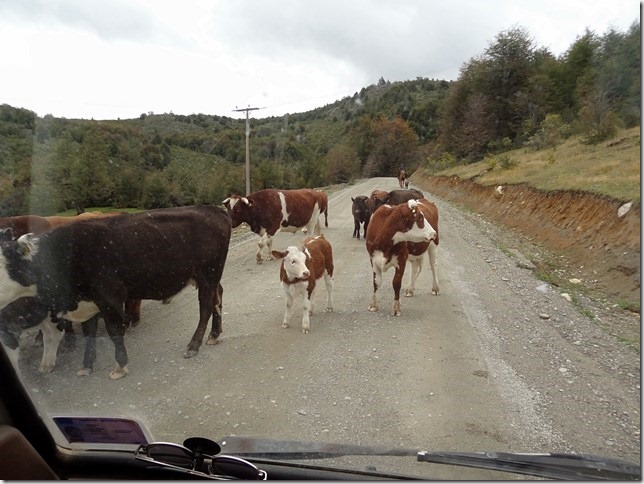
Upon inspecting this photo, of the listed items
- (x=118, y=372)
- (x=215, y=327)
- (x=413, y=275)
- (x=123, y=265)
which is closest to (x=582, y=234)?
(x=413, y=275)

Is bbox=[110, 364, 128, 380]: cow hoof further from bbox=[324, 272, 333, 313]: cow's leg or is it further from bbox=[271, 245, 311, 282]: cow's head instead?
bbox=[324, 272, 333, 313]: cow's leg

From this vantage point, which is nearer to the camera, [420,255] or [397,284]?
[397,284]

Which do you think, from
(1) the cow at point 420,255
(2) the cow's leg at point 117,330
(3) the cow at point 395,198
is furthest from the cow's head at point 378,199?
(2) the cow's leg at point 117,330

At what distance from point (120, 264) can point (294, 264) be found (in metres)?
2.37

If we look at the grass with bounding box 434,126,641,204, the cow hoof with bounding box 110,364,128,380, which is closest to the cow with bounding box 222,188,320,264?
the cow hoof with bounding box 110,364,128,380

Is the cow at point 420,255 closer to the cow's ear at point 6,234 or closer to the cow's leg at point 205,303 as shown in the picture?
the cow's leg at point 205,303

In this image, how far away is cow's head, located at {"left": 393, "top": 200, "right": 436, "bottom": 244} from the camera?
747 centimetres

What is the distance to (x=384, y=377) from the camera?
4.75 meters

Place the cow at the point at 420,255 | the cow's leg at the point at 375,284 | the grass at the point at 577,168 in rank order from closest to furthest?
the cow's leg at the point at 375,284, the cow at the point at 420,255, the grass at the point at 577,168

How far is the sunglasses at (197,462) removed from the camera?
2.15 metres

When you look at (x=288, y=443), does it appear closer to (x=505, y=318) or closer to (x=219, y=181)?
(x=505, y=318)

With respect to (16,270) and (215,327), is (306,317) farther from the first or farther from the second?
(16,270)

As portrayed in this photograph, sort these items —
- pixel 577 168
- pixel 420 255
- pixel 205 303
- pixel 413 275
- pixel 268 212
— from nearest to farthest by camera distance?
1. pixel 205 303
2. pixel 420 255
3. pixel 413 275
4. pixel 268 212
5. pixel 577 168

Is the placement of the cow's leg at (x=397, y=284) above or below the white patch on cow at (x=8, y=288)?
below
